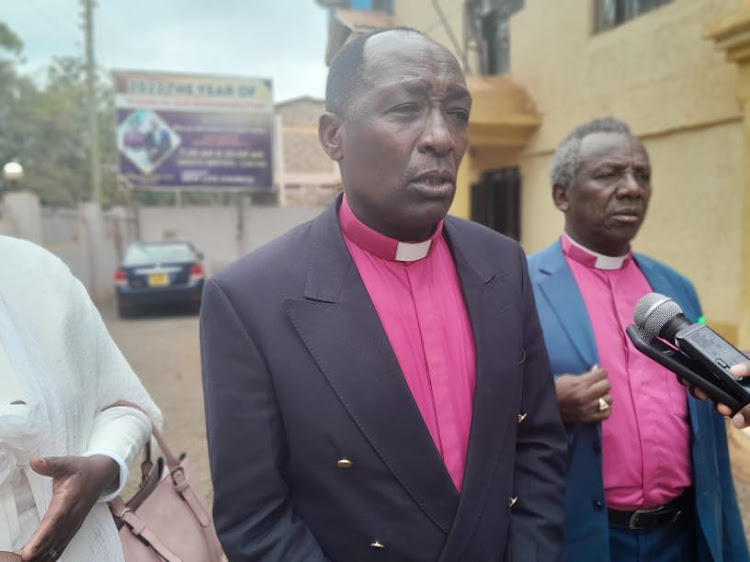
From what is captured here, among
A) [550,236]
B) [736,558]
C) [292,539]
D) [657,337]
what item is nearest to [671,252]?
[550,236]

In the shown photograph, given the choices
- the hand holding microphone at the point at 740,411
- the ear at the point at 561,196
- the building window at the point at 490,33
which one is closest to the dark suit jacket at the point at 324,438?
the hand holding microphone at the point at 740,411

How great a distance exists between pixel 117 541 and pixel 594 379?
1345 mm

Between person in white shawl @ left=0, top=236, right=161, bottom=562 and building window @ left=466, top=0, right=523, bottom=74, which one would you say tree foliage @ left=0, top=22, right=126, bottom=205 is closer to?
building window @ left=466, top=0, right=523, bottom=74

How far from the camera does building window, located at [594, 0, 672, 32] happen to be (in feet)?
18.1

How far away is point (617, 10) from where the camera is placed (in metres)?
5.87

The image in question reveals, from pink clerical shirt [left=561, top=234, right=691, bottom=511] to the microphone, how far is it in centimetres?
63

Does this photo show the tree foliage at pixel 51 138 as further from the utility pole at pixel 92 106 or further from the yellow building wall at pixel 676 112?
the yellow building wall at pixel 676 112

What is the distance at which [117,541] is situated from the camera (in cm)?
148

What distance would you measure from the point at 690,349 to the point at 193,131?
→ 1853 centimetres

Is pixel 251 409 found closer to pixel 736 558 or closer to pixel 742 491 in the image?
pixel 736 558

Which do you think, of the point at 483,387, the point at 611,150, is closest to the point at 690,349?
the point at 483,387

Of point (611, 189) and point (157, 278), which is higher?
point (611, 189)

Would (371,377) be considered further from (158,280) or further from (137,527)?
(158,280)

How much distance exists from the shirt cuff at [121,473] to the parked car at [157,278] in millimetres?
10160
